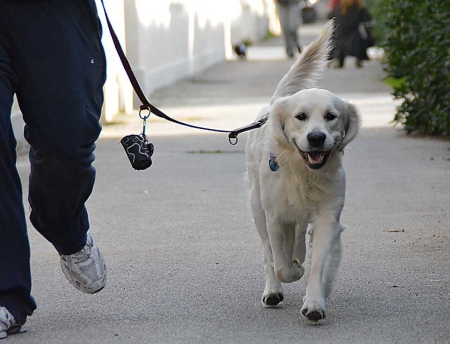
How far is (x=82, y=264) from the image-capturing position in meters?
4.57

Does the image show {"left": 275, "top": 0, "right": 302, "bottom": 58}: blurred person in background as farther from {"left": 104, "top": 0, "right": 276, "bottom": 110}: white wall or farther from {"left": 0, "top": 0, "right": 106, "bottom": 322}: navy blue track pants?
{"left": 0, "top": 0, "right": 106, "bottom": 322}: navy blue track pants

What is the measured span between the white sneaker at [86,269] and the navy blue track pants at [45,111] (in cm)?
29

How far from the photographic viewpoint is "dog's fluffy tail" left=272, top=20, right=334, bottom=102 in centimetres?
527

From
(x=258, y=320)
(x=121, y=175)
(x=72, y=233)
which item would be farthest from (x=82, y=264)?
(x=121, y=175)

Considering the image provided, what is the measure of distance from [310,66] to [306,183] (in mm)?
903

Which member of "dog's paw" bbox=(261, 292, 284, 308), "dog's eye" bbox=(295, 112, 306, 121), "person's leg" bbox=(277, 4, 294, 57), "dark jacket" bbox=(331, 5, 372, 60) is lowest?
"person's leg" bbox=(277, 4, 294, 57)

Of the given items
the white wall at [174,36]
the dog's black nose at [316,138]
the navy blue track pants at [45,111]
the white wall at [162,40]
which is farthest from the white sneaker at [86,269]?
the white wall at [174,36]

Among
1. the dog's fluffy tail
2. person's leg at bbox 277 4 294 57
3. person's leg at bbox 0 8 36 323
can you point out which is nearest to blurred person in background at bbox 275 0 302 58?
person's leg at bbox 277 4 294 57

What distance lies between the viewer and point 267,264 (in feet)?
16.3

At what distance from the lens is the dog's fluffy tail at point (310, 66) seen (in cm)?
527

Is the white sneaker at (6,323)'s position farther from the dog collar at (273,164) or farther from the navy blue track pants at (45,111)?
the dog collar at (273,164)

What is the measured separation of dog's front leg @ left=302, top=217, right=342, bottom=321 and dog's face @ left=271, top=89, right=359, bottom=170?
302mm

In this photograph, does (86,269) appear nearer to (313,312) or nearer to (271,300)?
(271,300)

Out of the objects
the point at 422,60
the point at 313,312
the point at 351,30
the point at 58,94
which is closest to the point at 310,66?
the point at 313,312
